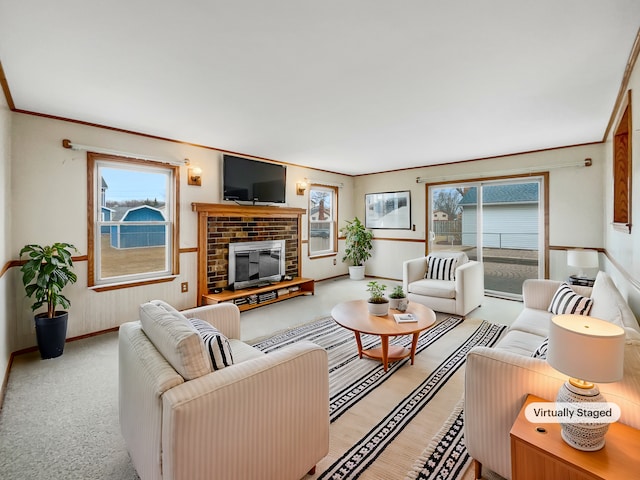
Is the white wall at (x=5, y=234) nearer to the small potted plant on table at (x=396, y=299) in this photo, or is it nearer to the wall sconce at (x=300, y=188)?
the small potted plant on table at (x=396, y=299)

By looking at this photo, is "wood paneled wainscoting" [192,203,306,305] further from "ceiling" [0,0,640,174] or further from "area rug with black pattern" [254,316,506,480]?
"area rug with black pattern" [254,316,506,480]

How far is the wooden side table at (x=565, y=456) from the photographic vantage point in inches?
39.8

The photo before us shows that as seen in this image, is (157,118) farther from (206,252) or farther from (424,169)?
(424,169)

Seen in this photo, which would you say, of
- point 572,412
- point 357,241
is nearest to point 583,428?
point 572,412

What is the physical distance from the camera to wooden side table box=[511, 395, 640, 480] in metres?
1.01

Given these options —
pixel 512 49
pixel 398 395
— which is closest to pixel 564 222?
pixel 512 49

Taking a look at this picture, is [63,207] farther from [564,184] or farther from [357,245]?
[564,184]

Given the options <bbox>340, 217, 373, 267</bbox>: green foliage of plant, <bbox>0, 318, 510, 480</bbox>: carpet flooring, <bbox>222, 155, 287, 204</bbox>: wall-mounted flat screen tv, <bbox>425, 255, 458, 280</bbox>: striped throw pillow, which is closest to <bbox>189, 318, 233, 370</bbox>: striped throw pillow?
<bbox>0, 318, 510, 480</bbox>: carpet flooring

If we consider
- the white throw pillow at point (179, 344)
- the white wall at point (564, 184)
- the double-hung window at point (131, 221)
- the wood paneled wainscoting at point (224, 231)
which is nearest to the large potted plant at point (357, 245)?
the white wall at point (564, 184)

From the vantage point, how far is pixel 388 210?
6.39 meters

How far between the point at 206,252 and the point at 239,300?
31.6 inches

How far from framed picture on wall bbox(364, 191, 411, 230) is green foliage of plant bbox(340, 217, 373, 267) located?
31cm

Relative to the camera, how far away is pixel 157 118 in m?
3.18

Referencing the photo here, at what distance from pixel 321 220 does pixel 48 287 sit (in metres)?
4.40
